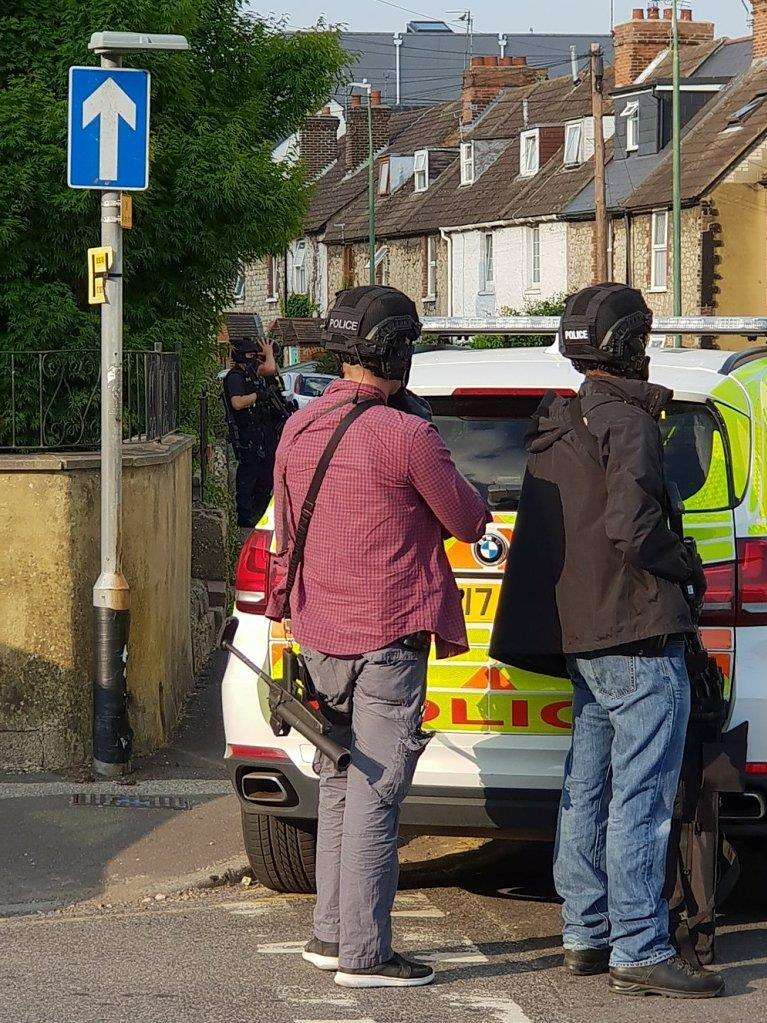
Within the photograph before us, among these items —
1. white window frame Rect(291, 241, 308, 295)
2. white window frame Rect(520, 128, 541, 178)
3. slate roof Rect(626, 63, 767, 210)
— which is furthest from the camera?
white window frame Rect(291, 241, 308, 295)

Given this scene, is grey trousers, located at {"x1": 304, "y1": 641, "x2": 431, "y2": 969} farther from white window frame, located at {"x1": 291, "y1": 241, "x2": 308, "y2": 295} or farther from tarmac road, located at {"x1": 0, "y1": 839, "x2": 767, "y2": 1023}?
white window frame, located at {"x1": 291, "y1": 241, "x2": 308, "y2": 295}

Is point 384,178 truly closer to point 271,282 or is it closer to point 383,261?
point 383,261

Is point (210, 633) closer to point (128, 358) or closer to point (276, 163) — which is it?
point (128, 358)

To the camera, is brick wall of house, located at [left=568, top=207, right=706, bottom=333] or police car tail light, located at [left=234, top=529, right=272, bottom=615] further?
brick wall of house, located at [left=568, top=207, right=706, bottom=333]

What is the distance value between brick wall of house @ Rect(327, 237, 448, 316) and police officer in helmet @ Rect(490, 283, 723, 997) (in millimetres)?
48591

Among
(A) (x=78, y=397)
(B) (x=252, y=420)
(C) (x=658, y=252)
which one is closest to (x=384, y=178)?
(C) (x=658, y=252)

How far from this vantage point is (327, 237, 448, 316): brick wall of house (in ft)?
183

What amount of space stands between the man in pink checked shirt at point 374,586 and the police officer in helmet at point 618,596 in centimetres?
25

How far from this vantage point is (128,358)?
28.0ft

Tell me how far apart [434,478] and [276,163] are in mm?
8024

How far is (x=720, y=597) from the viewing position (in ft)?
16.4

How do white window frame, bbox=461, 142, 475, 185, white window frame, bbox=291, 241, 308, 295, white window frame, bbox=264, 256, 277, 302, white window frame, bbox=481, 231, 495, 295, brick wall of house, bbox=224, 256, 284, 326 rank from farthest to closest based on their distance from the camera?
1. white window frame, bbox=264, 256, 277, 302
2. brick wall of house, bbox=224, 256, 284, 326
3. white window frame, bbox=291, 241, 308, 295
4. white window frame, bbox=461, 142, 475, 185
5. white window frame, bbox=481, 231, 495, 295

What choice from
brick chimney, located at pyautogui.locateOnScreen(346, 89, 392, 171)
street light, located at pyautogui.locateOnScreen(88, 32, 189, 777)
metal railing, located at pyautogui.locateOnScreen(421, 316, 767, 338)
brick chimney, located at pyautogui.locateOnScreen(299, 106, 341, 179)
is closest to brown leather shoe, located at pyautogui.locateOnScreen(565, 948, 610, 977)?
metal railing, located at pyautogui.locateOnScreen(421, 316, 767, 338)

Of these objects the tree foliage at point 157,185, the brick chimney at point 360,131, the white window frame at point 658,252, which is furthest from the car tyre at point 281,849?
the brick chimney at point 360,131
